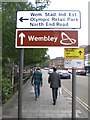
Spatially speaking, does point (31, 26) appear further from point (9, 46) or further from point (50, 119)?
point (9, 46)

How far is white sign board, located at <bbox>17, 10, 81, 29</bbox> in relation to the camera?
9.70 meters

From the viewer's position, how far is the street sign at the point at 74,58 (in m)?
10.1

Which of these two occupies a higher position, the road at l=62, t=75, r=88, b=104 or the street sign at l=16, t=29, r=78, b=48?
the street sign at l=16, t=29, r=78, b=48

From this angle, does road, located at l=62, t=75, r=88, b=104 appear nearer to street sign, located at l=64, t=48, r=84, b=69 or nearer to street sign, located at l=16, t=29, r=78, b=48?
street sign, located at l=64, t=48, r=84, b=69

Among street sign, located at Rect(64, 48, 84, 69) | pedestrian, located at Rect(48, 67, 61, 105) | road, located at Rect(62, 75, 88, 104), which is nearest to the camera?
street sign, located at Rect(64, 48, 84, 69)

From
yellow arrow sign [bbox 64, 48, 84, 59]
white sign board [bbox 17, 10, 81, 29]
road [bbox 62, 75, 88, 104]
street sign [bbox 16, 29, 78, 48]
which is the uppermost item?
white sign board [bbox 17, 10, 81, 29]

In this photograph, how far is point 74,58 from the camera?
1012 cm

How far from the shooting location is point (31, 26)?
383 inches

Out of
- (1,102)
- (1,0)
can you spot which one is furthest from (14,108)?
(1,0)

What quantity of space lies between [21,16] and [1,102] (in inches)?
194

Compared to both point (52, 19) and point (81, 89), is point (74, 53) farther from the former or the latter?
point (81, 89)

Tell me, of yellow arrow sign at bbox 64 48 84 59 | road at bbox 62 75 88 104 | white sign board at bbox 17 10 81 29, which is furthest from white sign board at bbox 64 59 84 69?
road at bbox 62 75 88 104

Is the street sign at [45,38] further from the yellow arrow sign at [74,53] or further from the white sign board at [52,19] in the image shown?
the yellow arrow sign at [74,53]

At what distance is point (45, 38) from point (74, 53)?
1.04m
